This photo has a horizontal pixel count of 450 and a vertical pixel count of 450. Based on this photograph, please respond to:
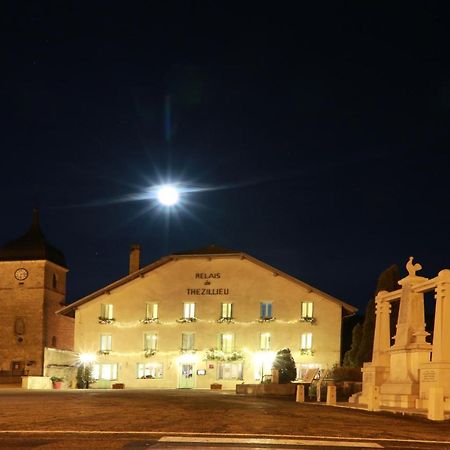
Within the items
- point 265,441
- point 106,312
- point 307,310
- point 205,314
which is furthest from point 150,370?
point 265,441

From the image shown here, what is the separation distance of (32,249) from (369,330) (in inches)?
1631

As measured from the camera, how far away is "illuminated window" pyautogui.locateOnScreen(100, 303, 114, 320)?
53.9 m

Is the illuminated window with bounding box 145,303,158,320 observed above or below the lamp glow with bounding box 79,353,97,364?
above

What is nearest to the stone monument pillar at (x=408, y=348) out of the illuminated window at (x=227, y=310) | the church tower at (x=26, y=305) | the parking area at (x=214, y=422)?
the parking area at (x=214, y=422)

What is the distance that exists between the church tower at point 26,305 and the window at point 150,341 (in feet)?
65.4

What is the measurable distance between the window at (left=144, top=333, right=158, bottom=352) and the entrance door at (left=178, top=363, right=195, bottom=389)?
2470 mm

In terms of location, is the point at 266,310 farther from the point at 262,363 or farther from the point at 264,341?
the point at 262,363

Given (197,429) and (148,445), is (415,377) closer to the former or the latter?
→ (197,429)

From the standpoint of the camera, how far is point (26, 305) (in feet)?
231

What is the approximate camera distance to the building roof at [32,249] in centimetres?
7088

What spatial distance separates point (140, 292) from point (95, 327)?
13.2 feet

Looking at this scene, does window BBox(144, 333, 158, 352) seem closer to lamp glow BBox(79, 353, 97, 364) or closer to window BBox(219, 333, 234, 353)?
lamp glow BBox(79, 353, 97, 364)

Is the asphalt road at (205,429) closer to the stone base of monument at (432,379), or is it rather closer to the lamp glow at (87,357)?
the stone base of monument at (432,379)

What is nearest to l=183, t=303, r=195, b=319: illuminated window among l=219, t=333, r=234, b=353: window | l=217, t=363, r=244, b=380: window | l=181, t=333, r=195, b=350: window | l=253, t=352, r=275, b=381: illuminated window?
l=181, t=333, r=195, b=350: window
